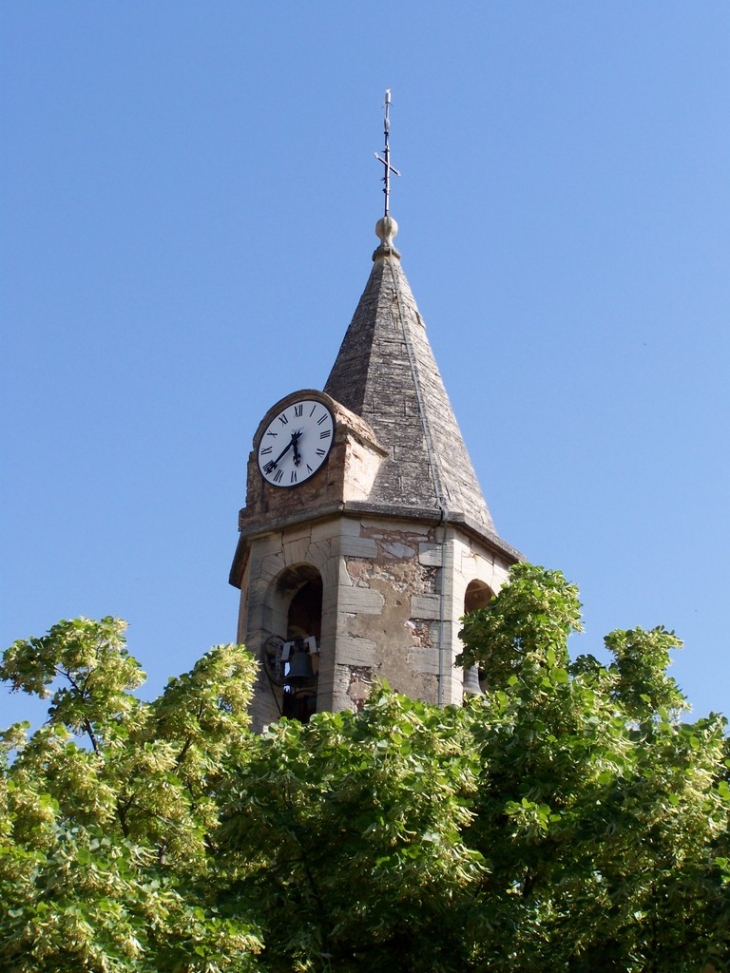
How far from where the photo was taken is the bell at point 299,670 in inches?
740

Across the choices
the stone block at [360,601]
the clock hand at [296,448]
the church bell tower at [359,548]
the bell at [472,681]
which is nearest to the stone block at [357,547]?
the church bell tower at [359,548]

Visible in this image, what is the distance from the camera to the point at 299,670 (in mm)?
18797

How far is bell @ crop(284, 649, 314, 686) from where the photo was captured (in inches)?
740

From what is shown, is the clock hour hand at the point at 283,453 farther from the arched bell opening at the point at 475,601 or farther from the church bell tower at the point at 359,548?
the arched bell opening at the point at 475,601

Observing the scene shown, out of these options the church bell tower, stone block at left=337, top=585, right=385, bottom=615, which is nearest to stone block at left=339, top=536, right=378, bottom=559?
the church bell tower

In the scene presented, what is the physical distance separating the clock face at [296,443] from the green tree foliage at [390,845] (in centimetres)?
591

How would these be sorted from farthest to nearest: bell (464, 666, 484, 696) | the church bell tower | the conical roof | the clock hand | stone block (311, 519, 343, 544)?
the clock hand → the conical roof → stone block (311, 519, 343, 544) → bell (464, 666, 484, 696) → the church bell tower

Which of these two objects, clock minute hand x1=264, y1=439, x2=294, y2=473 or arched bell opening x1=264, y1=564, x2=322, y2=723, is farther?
clock minute hand x1=264, y1=439, x2=294, y2=473

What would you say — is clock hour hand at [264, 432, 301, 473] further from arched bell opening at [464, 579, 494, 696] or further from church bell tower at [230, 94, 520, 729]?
arched bell opening at [464, 579, 494, 696]

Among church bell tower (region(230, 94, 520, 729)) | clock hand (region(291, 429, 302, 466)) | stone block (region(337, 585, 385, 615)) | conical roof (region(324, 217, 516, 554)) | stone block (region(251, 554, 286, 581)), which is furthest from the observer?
clock hand (region(291, 429, 302, 466))

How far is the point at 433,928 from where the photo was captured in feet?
40.3

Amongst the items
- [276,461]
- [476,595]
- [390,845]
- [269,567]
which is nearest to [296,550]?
[269,567]

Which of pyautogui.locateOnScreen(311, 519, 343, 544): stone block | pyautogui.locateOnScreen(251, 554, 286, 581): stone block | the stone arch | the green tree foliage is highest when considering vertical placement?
pyautogui.locateOnScreen(311, 519, 343, 544): stone block

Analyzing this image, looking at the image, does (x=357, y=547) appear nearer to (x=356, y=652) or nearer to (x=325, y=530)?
(x=325, y=530)
